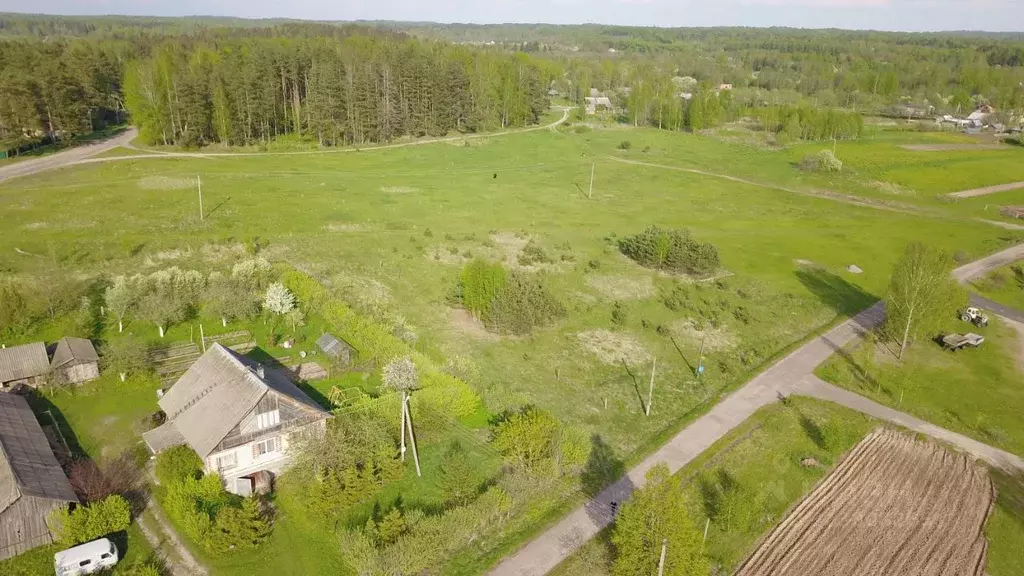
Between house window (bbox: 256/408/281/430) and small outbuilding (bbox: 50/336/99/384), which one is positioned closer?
house window (bbox: 256/408/281/430)

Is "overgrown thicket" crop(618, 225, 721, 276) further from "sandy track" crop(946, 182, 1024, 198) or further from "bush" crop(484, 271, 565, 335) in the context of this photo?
"sandy track" crop(946, 182, 1024, 198)

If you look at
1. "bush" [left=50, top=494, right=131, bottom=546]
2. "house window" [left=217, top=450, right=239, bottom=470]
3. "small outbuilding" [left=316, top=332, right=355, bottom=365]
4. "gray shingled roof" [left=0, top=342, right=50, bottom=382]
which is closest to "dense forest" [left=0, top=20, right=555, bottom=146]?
"gray shingled roof" [left=0, top=342, right=50, bottom=382]

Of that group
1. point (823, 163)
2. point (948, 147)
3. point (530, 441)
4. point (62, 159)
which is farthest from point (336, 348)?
point (948, 147)

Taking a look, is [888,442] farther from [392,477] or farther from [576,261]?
[576,261]

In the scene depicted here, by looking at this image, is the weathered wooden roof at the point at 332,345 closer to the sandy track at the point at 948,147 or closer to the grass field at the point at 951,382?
the grass field at the point at 951,382

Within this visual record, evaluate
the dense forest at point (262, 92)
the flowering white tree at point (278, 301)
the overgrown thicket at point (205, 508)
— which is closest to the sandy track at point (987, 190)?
the dense forest at point (262, 92)

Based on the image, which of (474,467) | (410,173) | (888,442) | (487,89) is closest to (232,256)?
(474,467)
